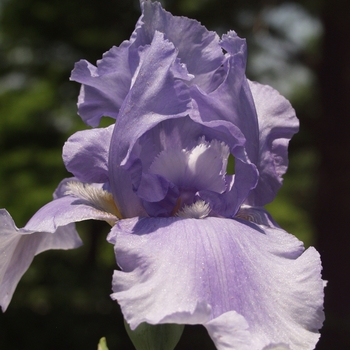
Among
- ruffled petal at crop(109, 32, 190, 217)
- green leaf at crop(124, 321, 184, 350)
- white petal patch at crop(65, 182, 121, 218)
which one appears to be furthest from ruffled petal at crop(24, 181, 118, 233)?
green leaf at crop(124, 321, 184, 350)

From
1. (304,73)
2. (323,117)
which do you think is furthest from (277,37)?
(323,117)

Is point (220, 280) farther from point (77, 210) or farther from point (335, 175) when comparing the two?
point (335, 175)

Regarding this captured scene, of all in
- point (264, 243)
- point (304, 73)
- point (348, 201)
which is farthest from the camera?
point (304, 73)

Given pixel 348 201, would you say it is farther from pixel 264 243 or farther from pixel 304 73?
pixel 264 243

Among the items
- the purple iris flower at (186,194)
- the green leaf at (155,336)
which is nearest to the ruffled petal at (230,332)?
the purple iris flower at (186,194)

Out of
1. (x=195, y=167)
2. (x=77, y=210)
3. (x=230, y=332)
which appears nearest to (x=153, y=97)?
(x=195, y=167)

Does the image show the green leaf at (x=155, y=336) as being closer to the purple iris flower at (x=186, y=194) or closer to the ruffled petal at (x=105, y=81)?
the purple iris flower at (x=186, y=194)

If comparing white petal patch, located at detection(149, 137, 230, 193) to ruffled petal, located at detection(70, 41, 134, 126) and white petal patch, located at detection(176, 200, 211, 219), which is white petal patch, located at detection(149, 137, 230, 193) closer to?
white petal patch, located at detection(176, 200, 211, 219)
